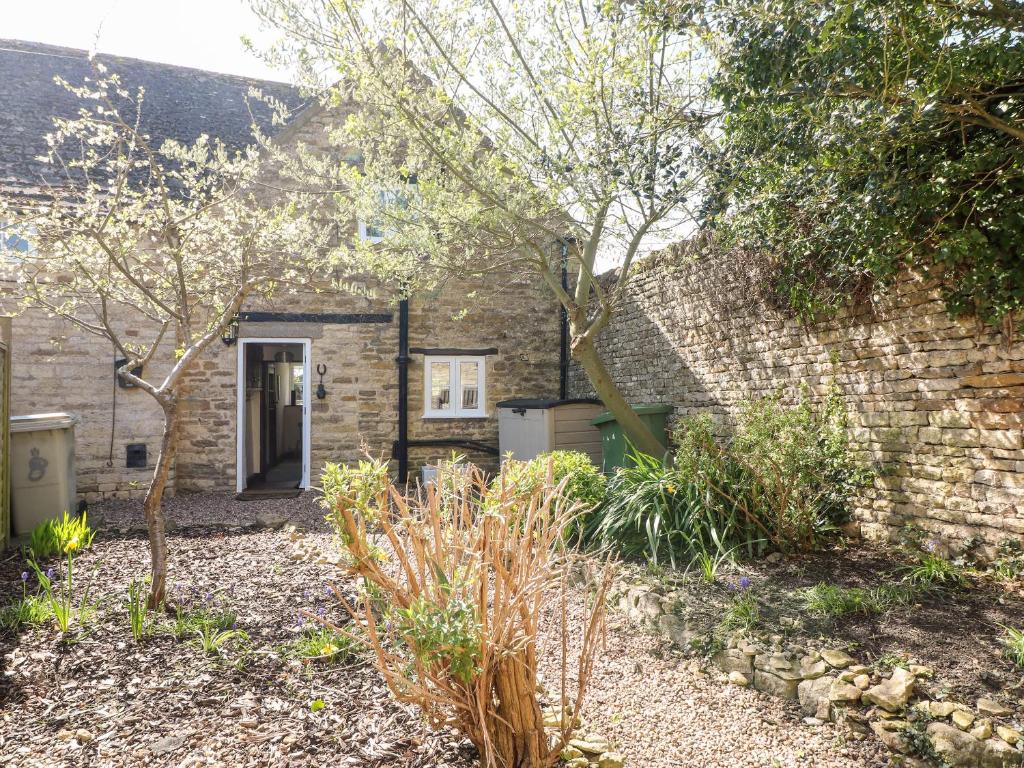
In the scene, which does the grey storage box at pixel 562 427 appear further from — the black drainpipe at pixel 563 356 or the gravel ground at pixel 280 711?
the gravel ground at pixel 280 711

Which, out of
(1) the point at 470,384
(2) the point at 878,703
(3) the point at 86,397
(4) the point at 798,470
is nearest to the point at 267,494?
(3) the point at 86,397

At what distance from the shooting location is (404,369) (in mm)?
9852

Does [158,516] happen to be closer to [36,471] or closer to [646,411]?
[36,471]

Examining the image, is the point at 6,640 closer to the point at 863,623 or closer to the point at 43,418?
the point at 43,418

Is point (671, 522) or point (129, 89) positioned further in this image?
point (129, 89)

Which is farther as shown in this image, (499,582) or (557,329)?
(557,329)

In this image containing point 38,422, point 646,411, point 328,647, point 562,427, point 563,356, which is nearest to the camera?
point 328,647

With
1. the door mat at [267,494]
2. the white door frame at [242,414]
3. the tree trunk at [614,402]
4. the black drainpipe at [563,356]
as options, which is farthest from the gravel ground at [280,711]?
the black drainpipe at [563,356]

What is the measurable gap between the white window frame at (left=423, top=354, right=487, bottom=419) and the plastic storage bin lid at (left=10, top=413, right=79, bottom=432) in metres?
4.78

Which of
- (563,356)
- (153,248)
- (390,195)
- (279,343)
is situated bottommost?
(563,356)

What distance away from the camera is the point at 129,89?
10578mm

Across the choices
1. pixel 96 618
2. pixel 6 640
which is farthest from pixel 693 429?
pixel 6 640

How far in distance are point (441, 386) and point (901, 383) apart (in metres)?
6.59

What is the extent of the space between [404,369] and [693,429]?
5344 millimetres
